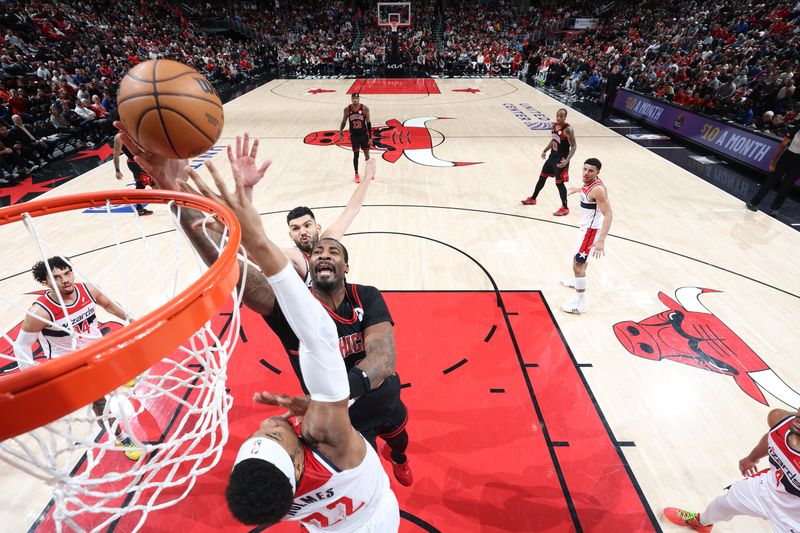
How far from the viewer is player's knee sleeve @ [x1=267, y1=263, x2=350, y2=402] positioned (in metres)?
1.32

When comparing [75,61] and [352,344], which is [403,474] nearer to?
[352,344]

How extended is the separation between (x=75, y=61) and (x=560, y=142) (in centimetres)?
1677

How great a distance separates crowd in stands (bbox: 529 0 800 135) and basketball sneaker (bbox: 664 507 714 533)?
9702 mm

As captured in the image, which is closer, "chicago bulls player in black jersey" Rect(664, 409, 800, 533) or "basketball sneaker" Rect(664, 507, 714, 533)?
"chicago bulls player in black jersey" Rect(664, 409, 800, 533)

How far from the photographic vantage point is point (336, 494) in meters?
1.58

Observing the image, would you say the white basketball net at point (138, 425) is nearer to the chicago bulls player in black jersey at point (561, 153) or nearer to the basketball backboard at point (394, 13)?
the chicago bulls player in black jersey at point (561, 153)

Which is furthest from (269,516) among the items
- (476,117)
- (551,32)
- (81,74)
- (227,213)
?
(551,32)

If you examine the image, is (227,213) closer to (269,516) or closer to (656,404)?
(269,516)

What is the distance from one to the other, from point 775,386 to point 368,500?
161 inches

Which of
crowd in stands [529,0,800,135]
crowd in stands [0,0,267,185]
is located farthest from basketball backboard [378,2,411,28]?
crowd in stands [529,0,800,135]

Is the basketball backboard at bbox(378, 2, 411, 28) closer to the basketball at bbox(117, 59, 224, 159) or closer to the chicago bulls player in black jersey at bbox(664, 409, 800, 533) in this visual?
the basketball at bbox(117, 59, 224, 159)

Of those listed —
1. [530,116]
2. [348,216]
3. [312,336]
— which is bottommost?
[530,116]

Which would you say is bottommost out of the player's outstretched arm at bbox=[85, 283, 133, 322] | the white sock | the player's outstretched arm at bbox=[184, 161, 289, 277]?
the white sock

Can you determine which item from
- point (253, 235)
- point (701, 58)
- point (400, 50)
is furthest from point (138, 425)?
point (400, 50)
